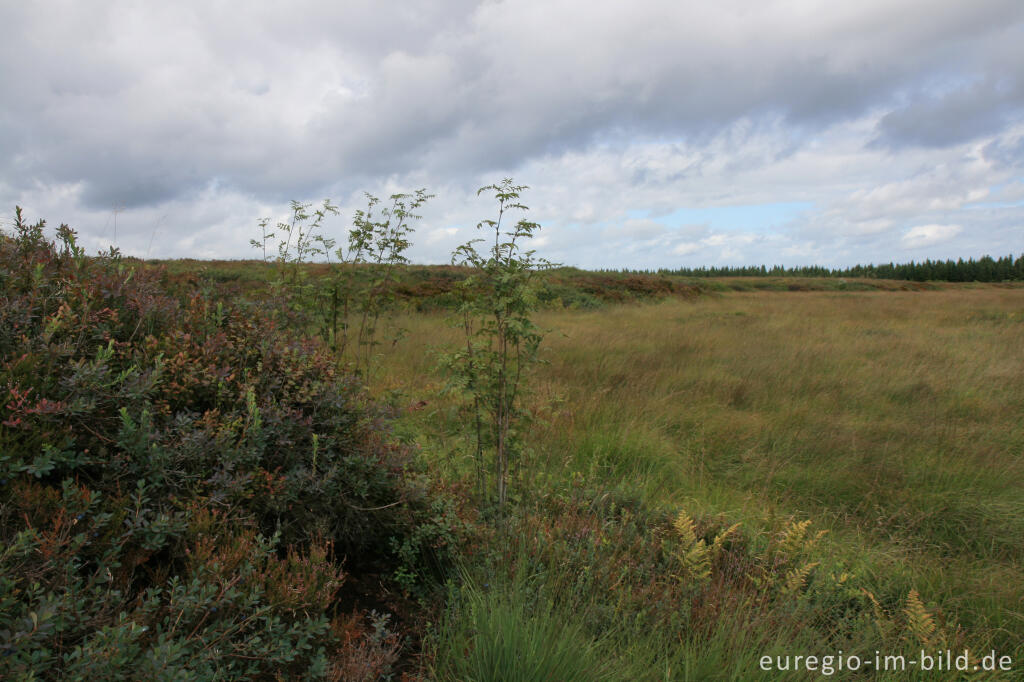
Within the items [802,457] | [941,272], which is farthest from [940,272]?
[802,457]

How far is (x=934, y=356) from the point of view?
841cm

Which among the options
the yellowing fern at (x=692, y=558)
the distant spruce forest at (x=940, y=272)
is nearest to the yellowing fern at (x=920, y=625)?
the yellowing fern at (x=692, y=558)

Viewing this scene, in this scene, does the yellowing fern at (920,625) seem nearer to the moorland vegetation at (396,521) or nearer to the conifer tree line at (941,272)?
the moorland vegetation at (396,521)

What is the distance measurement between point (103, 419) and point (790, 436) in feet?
16.7

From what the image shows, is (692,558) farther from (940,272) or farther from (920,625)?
(940,272)

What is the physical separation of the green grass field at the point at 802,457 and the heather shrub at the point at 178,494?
0.62m

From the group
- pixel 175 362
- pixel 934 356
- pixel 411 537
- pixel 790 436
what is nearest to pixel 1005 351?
pixel 934 356

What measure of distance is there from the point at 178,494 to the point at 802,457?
4.71 meters

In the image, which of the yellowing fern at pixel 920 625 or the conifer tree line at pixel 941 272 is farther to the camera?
the conifer tree line at pixel 941 272

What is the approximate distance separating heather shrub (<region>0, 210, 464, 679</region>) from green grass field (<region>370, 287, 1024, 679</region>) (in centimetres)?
62

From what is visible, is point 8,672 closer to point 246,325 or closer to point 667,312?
point 246,325

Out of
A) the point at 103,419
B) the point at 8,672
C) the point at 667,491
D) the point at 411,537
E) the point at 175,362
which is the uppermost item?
the point at 175,362

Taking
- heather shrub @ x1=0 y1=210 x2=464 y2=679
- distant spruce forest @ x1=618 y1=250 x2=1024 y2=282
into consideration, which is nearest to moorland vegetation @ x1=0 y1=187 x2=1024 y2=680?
heather shrub @ x1=0 y1=210 x2=464 y2=679

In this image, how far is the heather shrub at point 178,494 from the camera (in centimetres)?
139
